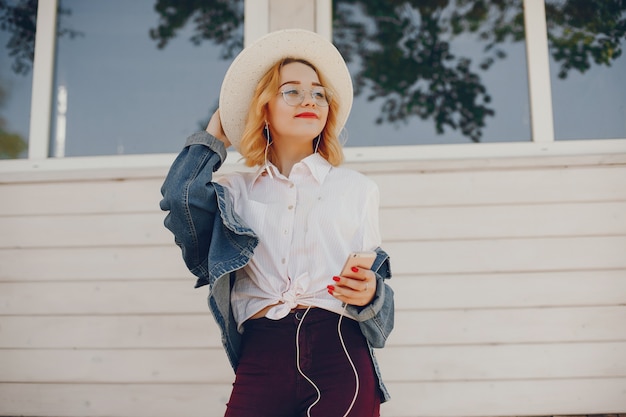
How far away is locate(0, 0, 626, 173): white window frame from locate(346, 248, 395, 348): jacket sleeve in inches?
→ 48.6

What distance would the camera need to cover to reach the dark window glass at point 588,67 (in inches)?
108

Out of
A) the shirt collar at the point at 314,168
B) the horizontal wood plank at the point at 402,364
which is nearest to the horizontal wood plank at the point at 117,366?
the horizontal wood plank at the point at 402,364

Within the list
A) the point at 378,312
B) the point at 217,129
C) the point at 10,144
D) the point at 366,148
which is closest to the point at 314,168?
the point at 217,129

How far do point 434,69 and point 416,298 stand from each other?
3.72 ft

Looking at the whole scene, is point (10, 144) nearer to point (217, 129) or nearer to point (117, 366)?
point (117, 366)

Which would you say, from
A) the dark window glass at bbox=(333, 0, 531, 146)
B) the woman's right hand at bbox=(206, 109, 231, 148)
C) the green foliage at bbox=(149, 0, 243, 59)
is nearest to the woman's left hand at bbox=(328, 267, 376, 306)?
the woman's right hand at bbox=(206, 109, 231, 148)

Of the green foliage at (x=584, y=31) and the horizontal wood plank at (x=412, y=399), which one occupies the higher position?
the green foliage at (x=584, y=31)

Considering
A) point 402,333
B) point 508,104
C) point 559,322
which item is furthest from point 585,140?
point 402,333

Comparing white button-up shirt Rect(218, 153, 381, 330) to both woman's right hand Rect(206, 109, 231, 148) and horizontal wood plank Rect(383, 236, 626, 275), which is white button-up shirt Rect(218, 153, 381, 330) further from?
horizontal wood plank Rect(383, 236, 626, 275)

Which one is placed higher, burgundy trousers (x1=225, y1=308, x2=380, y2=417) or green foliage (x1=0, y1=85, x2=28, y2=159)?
green foliage (x1=0, y1=85, x2=28, y2=159)

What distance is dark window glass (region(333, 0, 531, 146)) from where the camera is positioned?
2764 mm

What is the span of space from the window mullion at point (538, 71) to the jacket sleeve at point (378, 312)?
155cm

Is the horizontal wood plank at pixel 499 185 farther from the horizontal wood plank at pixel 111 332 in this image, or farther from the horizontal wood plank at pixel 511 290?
the horizontal wood plank at pixel 111 332

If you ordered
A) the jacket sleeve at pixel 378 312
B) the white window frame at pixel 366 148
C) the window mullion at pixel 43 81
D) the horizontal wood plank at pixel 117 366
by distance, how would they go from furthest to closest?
the window mullion at pixel 43 81, the white window frame at pixel 366 148, the horizontal wood plank at pixel 117 366, the jacket sleeve at pixel 378 312
